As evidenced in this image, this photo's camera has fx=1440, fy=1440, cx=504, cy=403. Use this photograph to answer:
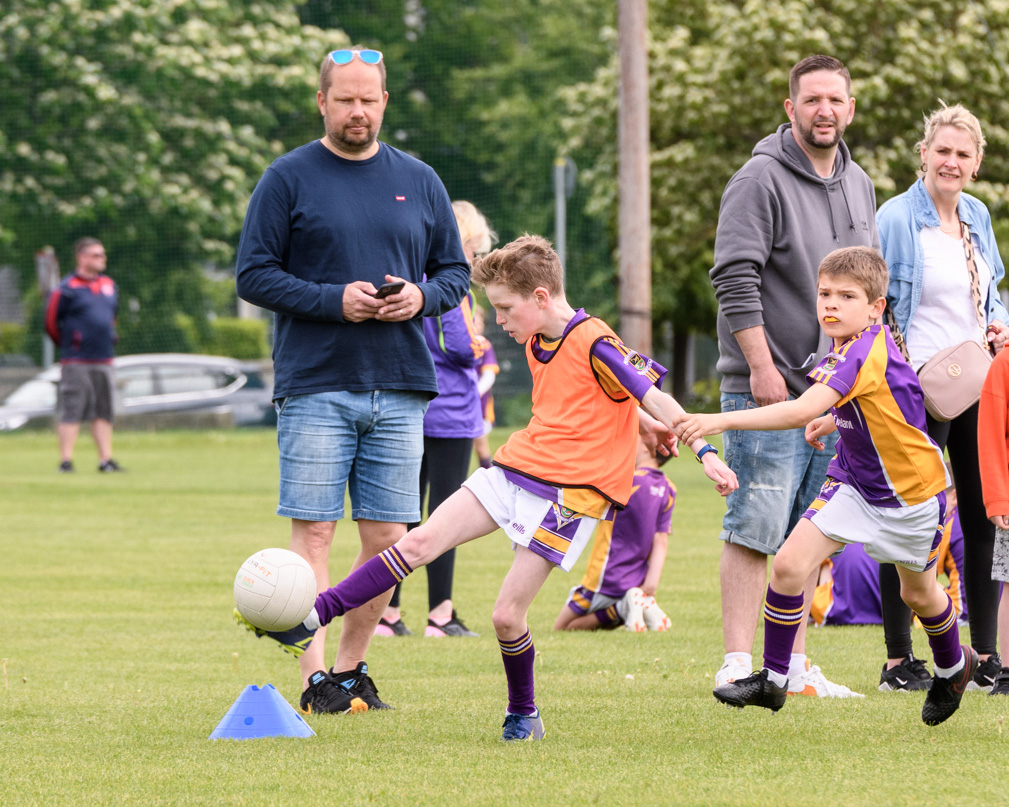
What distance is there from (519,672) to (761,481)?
1.29 m

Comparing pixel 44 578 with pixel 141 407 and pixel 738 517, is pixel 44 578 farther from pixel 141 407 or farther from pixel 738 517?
pixel 141 407

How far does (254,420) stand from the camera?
2677cm

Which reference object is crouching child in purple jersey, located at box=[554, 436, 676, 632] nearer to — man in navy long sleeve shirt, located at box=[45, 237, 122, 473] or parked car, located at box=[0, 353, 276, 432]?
man in navy long sleeve shirt, located at box=[45, 237, 122, 473]

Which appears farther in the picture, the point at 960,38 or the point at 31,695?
the point at 960,38

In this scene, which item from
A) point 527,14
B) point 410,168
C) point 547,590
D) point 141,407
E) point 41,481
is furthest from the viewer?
point 527,14

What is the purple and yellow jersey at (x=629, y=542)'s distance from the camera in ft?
24.6

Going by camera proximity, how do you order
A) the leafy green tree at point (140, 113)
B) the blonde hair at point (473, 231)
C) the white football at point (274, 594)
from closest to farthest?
the white football at point (274, 594)
the blonde hair at point (473, 231)
the leafy green tree at point (140, 113)

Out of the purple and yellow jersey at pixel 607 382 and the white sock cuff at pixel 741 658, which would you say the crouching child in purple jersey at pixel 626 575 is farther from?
the purple and yellow jersey at pixel 607 382

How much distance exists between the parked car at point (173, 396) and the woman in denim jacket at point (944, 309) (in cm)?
2108

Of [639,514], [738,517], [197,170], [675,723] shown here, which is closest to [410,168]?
[738,517]

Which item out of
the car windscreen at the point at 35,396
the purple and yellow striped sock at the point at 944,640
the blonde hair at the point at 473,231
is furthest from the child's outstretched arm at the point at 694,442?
the car windscreen at the point at 35,396

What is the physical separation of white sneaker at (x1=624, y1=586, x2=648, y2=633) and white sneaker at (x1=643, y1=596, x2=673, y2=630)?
0.02m

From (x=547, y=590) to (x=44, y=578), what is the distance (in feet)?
10.4

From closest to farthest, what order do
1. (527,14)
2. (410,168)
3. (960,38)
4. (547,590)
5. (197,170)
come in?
(410,168), (547,590), (960,38), (197,170), (527,14)
